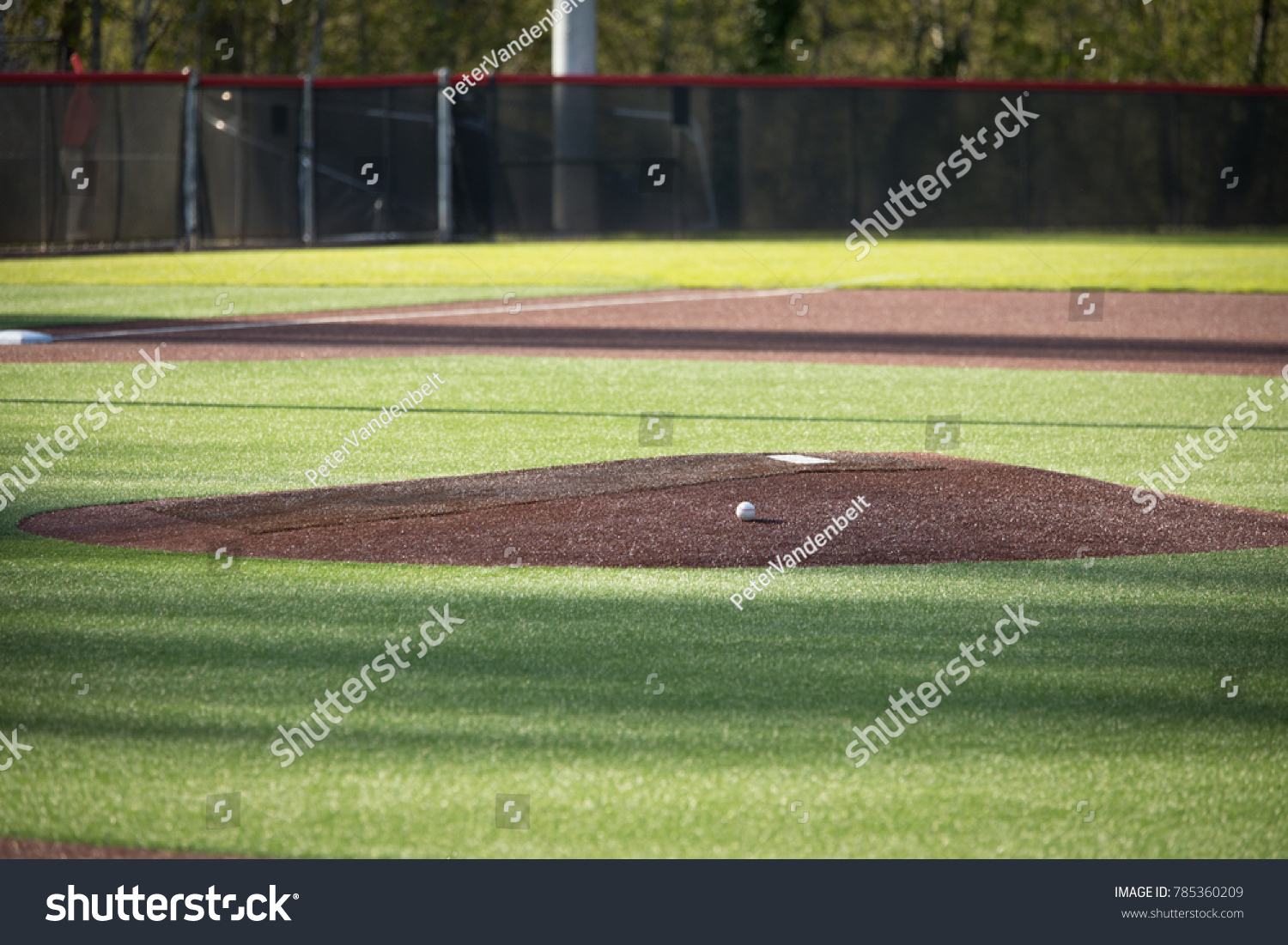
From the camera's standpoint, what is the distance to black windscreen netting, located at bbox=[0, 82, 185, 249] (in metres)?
23.3

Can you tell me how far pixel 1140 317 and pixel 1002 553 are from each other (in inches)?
457

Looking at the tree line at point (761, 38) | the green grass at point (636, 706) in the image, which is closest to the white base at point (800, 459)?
the green grass at point (636, 706)

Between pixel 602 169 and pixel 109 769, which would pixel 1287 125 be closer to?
pixel 602 169

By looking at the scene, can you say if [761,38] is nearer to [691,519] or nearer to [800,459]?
[800,459]

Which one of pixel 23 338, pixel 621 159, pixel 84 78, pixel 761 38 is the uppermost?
pixel 761 38

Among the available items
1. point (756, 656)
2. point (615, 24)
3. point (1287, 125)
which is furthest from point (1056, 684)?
point (615, 24)

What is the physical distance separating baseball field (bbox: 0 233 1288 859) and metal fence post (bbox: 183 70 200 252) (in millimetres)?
14498

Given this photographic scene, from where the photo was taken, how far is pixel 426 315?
16312 mm

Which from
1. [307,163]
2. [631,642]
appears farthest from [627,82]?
[631,642]

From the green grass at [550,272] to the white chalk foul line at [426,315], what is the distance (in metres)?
1.00

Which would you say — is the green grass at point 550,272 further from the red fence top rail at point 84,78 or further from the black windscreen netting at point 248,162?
the red fence top rail at point 84,78

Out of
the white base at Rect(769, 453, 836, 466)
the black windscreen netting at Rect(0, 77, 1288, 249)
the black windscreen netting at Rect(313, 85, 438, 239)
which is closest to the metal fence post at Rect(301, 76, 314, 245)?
the black windscreen netting at Rect(0, 77, 1288, 249)

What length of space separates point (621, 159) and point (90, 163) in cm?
978

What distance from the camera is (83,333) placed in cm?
1399
